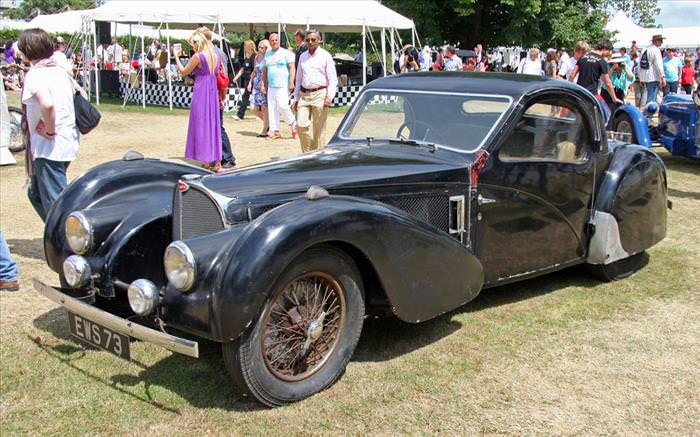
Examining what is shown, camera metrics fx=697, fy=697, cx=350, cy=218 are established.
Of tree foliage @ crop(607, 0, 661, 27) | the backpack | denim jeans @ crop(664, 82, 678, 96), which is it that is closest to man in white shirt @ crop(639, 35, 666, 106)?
the backpack

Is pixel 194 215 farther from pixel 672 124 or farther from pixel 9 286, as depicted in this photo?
pixel 672 124

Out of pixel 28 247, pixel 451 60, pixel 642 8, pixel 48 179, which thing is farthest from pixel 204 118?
pixel 642 8

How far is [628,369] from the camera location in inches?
158

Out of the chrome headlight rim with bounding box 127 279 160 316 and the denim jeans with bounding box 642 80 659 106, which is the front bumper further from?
the denim jeans with bounding box 642 80 659 106

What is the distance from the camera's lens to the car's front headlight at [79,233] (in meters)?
4.09

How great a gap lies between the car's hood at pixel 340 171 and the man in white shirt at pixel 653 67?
12048 millimetres

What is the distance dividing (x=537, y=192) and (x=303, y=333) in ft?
6.80

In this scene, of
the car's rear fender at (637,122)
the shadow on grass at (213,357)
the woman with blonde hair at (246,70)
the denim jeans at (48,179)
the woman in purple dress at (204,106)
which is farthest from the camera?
the woman with blonde hair at (246,70)

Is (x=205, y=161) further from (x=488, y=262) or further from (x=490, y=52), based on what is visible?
(x=490, y=52)

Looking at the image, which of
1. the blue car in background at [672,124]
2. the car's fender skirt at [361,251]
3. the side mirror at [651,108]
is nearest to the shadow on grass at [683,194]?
the blue car in background at [672,124]

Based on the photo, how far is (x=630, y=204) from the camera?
535cm

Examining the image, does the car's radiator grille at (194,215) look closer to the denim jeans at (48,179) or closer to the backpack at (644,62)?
the denim jeans at (48,179)

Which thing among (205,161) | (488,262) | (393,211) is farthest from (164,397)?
(205,161)

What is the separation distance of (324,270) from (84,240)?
1552 millimetres
